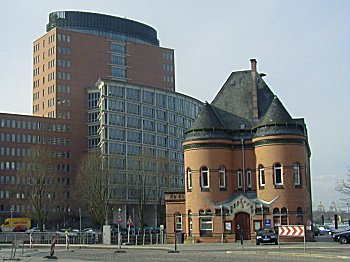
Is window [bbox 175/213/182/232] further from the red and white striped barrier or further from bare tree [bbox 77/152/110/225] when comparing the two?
bare tree [bbox 77/152/110/225]

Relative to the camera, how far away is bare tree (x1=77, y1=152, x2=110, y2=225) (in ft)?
272

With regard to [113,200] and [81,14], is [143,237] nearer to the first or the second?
[113,200]

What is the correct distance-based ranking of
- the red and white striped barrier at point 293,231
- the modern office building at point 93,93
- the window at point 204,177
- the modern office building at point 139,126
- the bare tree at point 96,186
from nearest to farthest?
the red and white striped barrier at point 293,231 → the window at point 204,177 → the bare tree at point 96,186 → the modern office building at point 139,126 → the modern office building at point 93,93

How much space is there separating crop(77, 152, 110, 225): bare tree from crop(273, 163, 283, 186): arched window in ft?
113

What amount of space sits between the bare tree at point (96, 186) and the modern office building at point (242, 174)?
83.3ft

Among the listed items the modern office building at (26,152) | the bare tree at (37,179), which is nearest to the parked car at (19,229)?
the bare tree at (37,179)

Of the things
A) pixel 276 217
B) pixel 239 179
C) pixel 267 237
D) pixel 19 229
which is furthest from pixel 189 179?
pixel 19 229

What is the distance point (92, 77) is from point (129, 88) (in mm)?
15633

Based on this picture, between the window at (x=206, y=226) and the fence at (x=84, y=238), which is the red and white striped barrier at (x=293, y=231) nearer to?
the window at (x=206, y=226)

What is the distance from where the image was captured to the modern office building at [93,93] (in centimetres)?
12775

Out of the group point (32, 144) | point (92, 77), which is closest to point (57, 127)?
point (32, 144)

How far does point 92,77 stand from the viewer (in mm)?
141375

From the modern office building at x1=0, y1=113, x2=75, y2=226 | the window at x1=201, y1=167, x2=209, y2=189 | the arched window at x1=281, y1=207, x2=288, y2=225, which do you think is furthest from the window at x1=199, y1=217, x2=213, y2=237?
the modern office building at x1=0, y1=113, x2=75, y2=226

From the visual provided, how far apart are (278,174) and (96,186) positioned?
37888 mm
